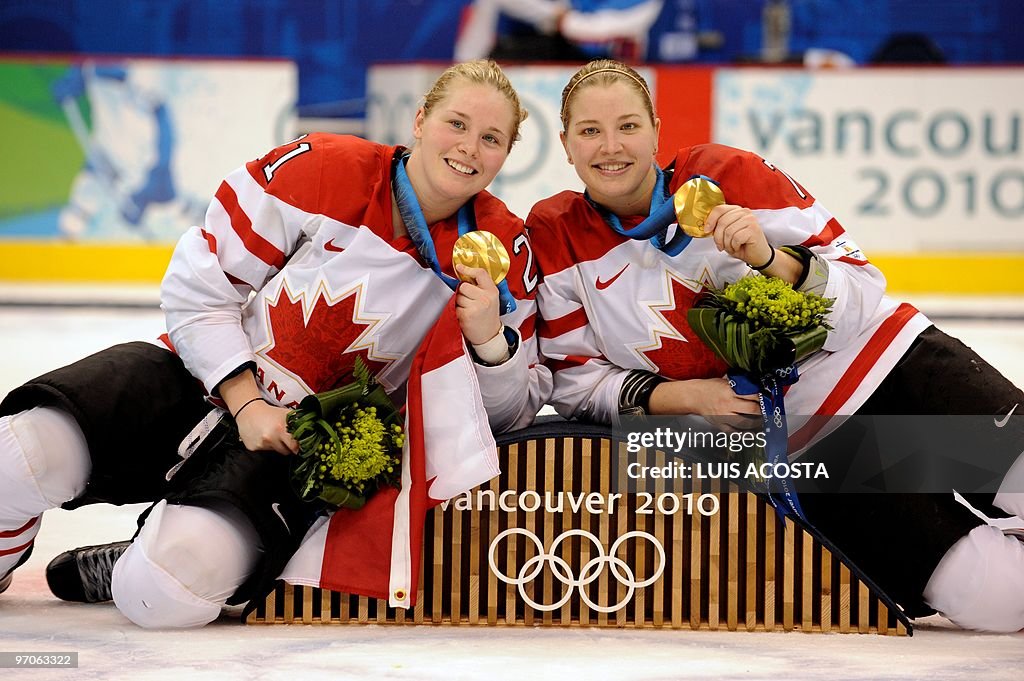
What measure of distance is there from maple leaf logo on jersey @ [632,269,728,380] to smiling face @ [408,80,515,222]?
41 cm

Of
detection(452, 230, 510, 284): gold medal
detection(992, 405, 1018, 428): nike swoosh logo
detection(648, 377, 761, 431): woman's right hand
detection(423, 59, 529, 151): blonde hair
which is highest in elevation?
detection(423, 59, 529, 151): blonde hair

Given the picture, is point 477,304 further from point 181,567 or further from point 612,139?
point 181,567

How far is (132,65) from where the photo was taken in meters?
8.48

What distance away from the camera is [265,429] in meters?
2.29

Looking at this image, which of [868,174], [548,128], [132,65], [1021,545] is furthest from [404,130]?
[1021,545]

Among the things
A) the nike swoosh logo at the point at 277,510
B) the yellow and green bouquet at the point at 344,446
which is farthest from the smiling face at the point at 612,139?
the nike swoosh logo at the point at 277,510

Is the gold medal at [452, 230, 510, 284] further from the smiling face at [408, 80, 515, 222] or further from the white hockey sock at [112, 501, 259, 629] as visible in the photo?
the white hockey sock at [112, 501, 259, 629]

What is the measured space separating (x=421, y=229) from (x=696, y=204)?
502mm

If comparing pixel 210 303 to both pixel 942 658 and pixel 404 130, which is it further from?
pixel 404 130

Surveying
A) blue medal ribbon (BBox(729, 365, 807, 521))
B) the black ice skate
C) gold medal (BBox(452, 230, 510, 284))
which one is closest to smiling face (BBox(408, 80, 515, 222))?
A: gold medal (BBox(452, 230, 510, 284))

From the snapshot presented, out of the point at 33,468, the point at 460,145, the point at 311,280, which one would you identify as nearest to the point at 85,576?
the point at 33,468

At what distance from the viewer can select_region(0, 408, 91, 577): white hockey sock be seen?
2230 mm

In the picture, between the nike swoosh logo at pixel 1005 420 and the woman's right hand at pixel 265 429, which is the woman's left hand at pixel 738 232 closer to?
the nike swoosh logo at pixel 1005 420

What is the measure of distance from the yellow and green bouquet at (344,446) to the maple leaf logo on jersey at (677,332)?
1.76ft
